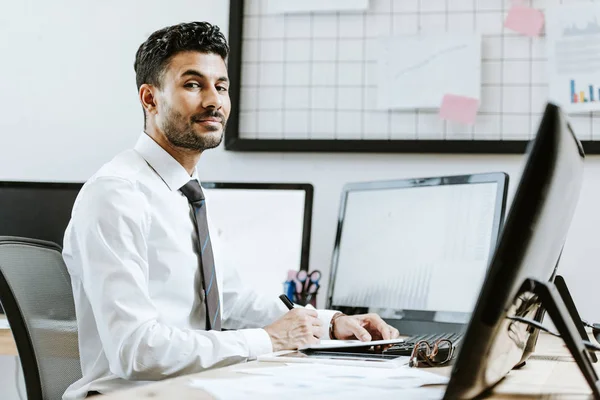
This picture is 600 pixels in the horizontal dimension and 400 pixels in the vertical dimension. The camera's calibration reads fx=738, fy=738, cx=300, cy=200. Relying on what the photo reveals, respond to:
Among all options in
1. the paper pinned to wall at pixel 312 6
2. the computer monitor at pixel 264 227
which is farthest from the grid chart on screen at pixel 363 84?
the computer monitor at pixel 264 227

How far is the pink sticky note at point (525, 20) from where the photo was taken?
1973mm

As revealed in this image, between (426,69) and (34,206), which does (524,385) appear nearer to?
(426,69)

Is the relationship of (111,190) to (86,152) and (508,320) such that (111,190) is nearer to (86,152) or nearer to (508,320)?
(508,320)

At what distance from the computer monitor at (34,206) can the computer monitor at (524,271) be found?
1.53m

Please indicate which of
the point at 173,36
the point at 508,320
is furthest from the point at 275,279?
the point at 508,320

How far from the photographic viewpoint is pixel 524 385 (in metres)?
0.86

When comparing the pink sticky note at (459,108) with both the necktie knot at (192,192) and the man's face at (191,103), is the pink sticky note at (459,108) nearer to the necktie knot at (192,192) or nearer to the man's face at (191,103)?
the man's face at (191,103)

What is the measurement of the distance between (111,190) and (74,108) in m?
1.14

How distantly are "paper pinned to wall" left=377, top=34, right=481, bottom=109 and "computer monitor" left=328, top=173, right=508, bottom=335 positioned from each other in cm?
32

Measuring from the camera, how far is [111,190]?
1233 millimetres

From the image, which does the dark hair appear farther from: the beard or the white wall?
the white wall

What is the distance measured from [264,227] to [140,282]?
838mm

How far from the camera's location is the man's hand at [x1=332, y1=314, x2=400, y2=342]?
138 centimetres

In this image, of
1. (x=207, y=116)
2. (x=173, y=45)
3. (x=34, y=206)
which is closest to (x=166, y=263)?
(x=207, y=116)
